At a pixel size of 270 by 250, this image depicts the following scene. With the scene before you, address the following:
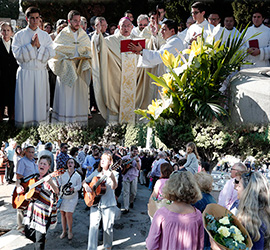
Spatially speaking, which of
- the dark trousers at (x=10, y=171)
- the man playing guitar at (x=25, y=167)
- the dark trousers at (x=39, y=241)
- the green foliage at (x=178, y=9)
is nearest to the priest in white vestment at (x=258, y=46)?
the green foliage at (x=178, y=9)

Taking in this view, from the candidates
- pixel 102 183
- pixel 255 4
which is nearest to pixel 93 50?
pixel 102 183

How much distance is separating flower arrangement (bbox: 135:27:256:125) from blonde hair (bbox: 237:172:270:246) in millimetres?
1187

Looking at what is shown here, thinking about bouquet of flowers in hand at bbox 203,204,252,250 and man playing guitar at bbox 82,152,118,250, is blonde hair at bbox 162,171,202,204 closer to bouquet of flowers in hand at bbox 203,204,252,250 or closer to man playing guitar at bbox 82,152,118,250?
bouquet of flowers in hand at bbox 203,204,252,250

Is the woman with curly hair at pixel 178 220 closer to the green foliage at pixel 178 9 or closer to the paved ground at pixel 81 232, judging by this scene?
the paved ground at pixel 81 232

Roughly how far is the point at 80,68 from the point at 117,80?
632 mm

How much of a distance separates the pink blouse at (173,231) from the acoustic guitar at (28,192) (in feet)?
6.99

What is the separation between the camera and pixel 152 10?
6.38 meters

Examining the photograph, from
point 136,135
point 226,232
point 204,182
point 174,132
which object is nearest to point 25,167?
point 136,135

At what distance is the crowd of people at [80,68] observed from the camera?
5.44m

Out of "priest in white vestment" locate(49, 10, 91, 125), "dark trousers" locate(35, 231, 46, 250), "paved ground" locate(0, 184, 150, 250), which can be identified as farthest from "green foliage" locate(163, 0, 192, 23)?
"dark trousers" locate(35, 231, 46, 250)

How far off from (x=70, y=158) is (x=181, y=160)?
1781 mm

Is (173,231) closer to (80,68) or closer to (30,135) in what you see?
(30,135)

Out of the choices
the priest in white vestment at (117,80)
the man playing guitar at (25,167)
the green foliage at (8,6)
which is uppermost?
the green foliage at (8,6)

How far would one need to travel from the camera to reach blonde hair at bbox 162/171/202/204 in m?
2.82
